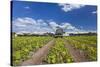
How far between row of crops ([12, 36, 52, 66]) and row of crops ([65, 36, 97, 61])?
43 centimetres

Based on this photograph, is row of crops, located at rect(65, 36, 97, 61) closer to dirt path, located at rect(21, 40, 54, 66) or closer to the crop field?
the crop field

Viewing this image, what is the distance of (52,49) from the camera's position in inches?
102

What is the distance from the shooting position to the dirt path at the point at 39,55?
8.11ft

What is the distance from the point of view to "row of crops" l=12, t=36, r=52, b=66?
7.93ft

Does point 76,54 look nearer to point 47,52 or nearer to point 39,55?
point 47,52

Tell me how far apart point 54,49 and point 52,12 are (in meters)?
0.50

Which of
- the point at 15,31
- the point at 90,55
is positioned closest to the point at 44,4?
the point at 15,31

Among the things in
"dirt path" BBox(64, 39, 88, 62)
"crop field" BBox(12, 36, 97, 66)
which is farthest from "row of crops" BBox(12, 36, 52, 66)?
"dirt path" BBox(64, 39, 88, 62)

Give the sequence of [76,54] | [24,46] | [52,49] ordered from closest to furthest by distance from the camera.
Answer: [24,46], [52,49], [76,54]

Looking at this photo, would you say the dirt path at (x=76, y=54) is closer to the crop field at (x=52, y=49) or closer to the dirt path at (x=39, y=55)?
the crop field at (x=52, y=49)

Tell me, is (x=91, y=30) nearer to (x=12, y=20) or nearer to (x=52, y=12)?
(x=52, y=12)

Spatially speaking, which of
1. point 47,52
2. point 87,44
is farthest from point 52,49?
point 87,44

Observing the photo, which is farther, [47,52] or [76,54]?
[76,54]

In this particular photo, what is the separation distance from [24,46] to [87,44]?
921 millimetres
